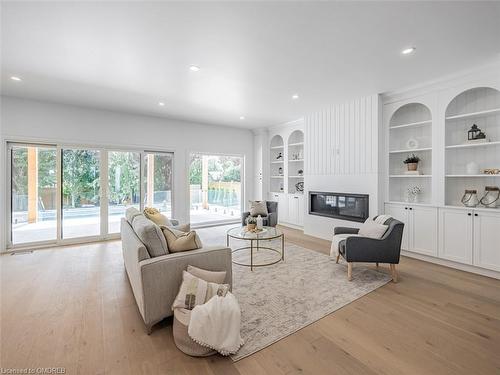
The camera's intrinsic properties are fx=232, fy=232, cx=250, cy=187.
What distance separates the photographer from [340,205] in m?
4.91

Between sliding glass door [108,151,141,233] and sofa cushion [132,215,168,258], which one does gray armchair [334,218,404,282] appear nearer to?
sofa cushion [132,215,168,258]

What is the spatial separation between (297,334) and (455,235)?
306cm

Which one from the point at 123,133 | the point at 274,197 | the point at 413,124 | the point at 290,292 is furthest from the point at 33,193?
the point at 413,124

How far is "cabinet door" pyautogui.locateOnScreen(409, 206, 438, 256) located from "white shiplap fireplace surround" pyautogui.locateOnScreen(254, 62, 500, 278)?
14 millimetres

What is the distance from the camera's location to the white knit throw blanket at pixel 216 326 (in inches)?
67.2

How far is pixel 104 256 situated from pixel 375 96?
5.64m

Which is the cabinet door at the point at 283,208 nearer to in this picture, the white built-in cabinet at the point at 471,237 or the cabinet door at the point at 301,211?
the cabinet door at the point at 301,211

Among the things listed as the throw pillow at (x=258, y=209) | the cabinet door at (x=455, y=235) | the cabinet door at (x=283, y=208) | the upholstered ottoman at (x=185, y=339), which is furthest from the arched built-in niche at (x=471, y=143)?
the upholstered ottoman at (x=185, y=339)

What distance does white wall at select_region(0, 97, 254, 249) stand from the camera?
14.3 feet

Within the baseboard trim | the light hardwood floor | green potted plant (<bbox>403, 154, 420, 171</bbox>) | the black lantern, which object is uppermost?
the black lantern

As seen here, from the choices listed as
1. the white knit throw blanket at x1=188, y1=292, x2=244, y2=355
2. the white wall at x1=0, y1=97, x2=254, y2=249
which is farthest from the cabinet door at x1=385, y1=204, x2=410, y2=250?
the white wall at x1=0, y1=97, x2=254, y2=249

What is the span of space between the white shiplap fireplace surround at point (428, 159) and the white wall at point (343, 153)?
0.02 meters

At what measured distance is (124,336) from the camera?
2004mm

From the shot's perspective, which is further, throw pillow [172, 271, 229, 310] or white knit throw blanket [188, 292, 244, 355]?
throw pillow [172, 271, 229, 310]
